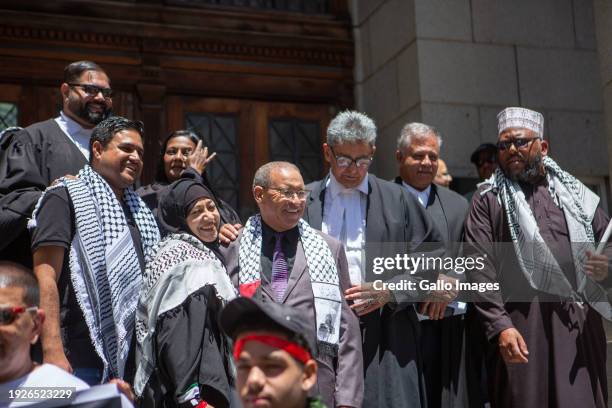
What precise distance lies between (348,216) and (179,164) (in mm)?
1178

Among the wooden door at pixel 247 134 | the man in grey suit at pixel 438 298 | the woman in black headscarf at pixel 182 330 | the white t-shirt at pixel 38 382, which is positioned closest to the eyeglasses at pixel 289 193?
the woman in black headscarf at pixel 182 330

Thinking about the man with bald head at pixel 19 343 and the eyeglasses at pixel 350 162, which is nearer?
the man with bald head at pixel 19 343

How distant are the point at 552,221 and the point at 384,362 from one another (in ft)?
4.34

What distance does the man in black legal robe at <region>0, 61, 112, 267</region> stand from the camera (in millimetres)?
4672

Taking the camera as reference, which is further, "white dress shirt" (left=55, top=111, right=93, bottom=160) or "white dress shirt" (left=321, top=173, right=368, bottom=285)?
"white dress shirt" (left=321, top=173, right=368, bottom=285)

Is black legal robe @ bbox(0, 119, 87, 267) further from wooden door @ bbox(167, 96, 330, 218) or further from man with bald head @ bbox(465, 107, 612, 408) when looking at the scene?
wooden door @ bbox(167, 96, 330, 218)

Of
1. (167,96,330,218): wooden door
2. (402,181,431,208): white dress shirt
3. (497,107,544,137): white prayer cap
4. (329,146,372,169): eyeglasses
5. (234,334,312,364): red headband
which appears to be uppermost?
(167,96,330,218): wooden door

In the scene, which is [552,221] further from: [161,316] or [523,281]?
[161,316]

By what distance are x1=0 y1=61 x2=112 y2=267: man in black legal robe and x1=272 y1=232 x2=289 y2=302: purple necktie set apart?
3.84 ft

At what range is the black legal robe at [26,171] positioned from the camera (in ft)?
15.2

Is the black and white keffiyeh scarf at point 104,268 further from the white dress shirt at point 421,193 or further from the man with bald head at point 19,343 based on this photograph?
the white dress shirt at point 421,193

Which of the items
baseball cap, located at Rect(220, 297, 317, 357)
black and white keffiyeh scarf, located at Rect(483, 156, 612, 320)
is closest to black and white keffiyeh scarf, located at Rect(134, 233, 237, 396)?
baseball cap, located at Rect(220, 297, 317, 357)

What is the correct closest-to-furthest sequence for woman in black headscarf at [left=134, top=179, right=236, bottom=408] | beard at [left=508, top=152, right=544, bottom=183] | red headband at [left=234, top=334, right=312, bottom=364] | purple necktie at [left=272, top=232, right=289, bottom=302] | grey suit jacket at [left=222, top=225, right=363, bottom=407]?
red headband at [left=234, top=334, right=312, bottom=364], woman in black headscarf at [left=134, top=179, right=236, bottom=408], grey suit jacket at [left=222, top=225, right=363, bottom=407], purple necktie at [left=272, top=232, right=289, bottom=302], beard at [left=508, top=152, right=544, bottom=183]

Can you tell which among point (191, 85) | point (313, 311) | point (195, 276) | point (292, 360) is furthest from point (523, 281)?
point (191, 85)
